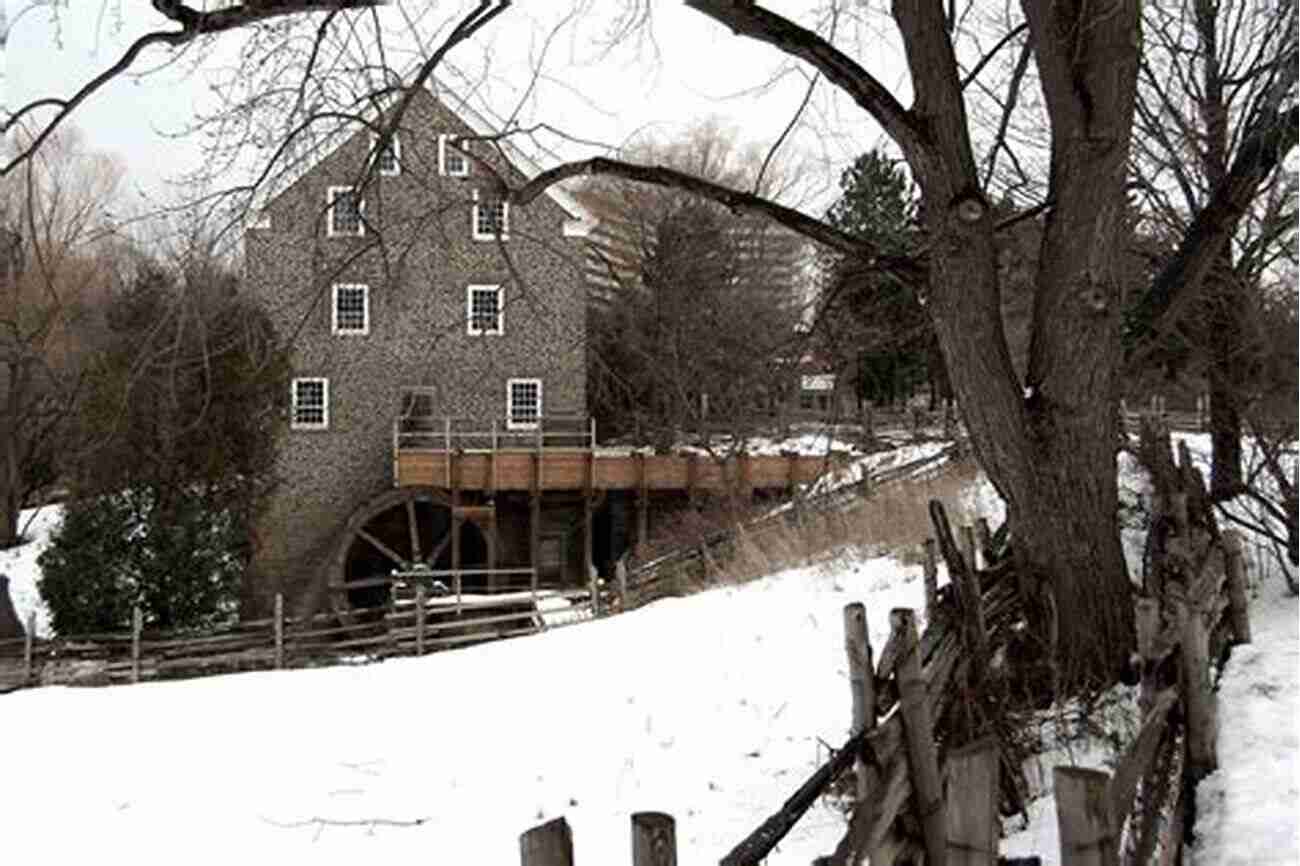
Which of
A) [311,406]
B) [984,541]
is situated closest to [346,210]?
[984,541]

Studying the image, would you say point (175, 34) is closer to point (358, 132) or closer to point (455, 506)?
point (358, 132)

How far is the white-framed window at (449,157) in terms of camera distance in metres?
6.12

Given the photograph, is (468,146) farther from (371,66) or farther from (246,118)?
(246,118)

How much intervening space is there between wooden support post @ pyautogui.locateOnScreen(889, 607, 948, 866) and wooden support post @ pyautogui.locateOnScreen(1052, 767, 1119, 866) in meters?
0.89

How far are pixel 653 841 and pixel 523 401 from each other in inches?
1063

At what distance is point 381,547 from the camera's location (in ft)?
89.8

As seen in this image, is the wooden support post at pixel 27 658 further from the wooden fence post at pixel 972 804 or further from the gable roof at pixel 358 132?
the wooden fence post at pixel 972 804

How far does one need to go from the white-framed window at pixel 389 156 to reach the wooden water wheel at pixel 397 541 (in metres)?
20.3

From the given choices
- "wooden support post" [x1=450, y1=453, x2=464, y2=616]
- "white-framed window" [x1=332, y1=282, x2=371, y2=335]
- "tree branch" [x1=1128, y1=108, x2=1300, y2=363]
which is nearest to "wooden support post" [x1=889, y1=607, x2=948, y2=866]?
"tree branch" [x1=1128, y1=108, x2=1300, y2=363]

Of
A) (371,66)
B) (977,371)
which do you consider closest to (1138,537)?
(977,371)

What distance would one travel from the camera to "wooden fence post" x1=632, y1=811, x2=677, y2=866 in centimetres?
237

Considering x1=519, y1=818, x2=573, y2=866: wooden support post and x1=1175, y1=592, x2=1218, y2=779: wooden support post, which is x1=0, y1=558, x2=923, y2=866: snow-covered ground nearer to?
x1=1175, y1=592, x2=1218, y2=779: wooden support post

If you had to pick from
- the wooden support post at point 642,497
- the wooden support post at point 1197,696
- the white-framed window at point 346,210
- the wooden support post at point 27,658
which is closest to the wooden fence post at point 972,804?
the wooden support post at point 1197,696

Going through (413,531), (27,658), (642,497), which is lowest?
(27,658)
